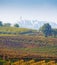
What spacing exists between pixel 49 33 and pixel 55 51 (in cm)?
6024

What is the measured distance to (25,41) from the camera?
118 m

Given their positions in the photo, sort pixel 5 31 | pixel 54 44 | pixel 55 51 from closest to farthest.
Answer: pixel 55 51 < pixel 54 44 < pixel 5 31

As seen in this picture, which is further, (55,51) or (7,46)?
(7,46)

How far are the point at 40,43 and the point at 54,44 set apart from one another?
6.91m

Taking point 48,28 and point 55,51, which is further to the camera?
point 48,28

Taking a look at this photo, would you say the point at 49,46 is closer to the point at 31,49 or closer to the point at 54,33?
the point at 31,49

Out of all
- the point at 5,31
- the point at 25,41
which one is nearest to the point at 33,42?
the point at 25,41

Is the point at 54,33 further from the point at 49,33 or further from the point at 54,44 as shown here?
the point at 54,44

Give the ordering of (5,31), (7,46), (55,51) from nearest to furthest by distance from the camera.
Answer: (55,51) < (7,46) < (5,31)

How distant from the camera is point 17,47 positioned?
345 feet

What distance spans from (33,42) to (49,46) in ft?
39.3

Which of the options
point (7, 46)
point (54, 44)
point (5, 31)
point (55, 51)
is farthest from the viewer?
point (5, 31)

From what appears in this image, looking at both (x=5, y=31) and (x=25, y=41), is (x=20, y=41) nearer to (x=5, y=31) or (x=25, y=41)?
(x=25, y=41)

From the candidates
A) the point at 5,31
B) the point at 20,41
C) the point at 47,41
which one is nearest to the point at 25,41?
the point at 20,41
